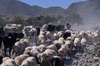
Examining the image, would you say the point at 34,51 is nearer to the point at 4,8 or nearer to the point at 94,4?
the point at 94,4

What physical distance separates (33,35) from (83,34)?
232 inches

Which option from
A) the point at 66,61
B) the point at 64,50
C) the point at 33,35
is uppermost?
the point at 33,35

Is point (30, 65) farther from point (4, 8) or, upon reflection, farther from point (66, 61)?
point (4, 8)

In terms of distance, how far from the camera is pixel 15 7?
91562 millimetres

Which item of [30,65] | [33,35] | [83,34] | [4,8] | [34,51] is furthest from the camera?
[4,8]

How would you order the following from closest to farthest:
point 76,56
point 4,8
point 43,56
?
point 43,56 → point 76,56 → point 4,8

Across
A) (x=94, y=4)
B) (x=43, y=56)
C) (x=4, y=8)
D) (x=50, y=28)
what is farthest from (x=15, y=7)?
(x=43, y=56)

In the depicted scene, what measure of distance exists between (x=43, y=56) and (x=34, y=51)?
41.9 inches

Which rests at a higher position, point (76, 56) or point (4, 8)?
point (4, 8)

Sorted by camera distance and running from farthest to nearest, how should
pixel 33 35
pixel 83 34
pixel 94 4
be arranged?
pixel 94 4
pixel 83 34
pixel 33 35

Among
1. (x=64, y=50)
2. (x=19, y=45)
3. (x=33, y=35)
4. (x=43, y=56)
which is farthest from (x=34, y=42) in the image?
(x=43, y=56)

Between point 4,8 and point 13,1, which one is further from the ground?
point 13,1

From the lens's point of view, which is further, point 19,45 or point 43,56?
point 19,45

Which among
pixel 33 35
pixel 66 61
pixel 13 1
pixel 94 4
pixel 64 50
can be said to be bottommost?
pixel 66 61
